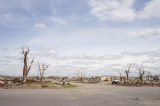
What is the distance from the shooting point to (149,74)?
565 ft

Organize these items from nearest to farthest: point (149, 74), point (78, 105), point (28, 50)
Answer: point (78, 105)
point (28, 50)
point (149, 74)

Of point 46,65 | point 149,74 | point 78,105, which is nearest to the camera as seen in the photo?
point 78,105

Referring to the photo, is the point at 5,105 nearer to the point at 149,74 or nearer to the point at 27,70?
the point at 27,70

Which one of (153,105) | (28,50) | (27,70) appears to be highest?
(28,50)

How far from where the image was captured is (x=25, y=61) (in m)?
68.6

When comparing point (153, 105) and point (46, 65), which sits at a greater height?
point (46, 65)

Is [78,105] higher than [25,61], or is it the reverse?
[25,61]

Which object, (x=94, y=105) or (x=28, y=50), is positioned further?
(x=28, y=50)

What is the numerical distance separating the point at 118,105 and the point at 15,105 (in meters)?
7.66

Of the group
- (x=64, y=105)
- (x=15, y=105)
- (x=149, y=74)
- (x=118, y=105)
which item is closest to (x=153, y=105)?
(x=118, y=105)

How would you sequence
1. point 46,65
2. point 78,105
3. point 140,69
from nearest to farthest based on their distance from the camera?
point 78,105, point 46,65, point 140,69

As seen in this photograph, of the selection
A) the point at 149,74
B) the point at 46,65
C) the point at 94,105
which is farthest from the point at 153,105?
the point at 149,74

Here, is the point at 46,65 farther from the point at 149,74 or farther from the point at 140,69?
the point at 149,74

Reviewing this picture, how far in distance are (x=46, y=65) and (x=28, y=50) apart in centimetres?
2020
